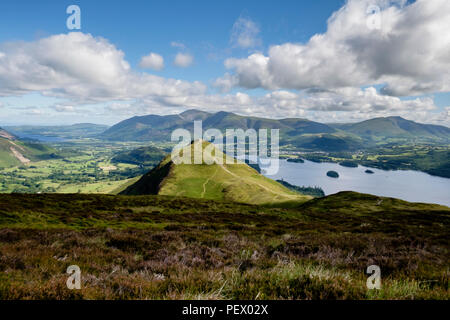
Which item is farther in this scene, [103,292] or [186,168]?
[186,168]

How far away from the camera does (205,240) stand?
1384 centimetres

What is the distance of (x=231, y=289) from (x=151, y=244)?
8314 mm

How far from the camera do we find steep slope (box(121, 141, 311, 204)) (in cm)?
9988

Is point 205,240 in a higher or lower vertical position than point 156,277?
lower

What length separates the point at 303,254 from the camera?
35.5ft

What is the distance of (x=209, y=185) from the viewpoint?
4852 inches

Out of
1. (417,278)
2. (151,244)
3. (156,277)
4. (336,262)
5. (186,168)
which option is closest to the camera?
(156,277)

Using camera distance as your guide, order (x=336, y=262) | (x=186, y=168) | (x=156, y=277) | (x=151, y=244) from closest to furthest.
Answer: (x=156, y=277) → (x=336, y=262) → (x=151, y=244) → (x=186, y=168)

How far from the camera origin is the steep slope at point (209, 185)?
328 feet
